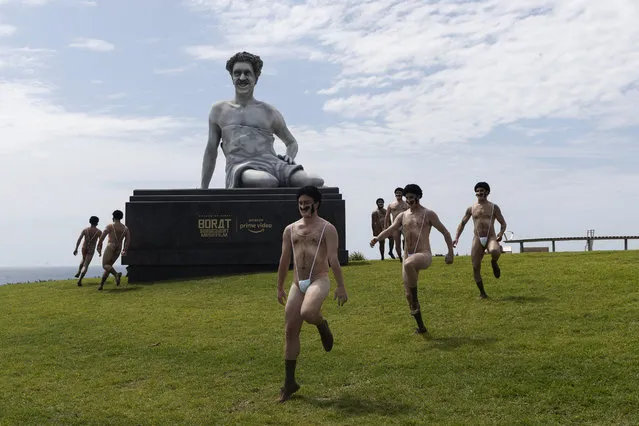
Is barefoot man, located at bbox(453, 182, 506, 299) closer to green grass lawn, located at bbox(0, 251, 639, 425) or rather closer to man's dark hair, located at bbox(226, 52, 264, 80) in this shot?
green grass lawn, located at bbox(0, 251, 639, 425)

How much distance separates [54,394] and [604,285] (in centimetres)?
916

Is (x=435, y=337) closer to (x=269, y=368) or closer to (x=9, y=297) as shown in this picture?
(x=269, y=368)

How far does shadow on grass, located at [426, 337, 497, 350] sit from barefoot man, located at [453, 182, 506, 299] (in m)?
2.51

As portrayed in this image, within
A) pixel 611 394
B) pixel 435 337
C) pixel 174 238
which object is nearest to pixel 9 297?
pixel 174 238

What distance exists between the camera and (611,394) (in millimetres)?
7387

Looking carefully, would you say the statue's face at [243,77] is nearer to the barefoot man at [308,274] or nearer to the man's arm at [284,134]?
the man's arm at [284,134]

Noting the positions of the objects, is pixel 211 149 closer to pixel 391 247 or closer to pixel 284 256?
pixel 391 247

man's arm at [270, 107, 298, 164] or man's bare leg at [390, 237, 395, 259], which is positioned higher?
man's arm at [270, 107, 298, 164]

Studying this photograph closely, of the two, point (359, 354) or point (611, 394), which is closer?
point (611, 394)

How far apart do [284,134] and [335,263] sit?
13.8 m

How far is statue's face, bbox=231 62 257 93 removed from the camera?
20609 mm

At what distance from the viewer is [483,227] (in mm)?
12344

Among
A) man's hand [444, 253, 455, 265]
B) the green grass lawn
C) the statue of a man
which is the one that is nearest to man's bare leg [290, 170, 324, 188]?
the statue of a man

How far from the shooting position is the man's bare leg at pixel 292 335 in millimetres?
7727
